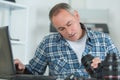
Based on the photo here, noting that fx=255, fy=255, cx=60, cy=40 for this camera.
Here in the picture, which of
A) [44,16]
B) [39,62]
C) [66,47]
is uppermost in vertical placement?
[44,16]

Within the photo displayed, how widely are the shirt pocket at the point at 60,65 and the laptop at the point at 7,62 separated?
1.65ft

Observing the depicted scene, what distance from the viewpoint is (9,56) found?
1.20 metres

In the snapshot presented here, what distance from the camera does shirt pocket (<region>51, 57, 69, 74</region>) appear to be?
1694mm

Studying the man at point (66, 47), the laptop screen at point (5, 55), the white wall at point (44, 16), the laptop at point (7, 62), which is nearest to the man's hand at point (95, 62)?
the laptop at point (7, 62)

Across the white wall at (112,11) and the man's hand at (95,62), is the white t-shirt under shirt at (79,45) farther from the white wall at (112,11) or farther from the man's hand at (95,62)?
the white wall at (112,11)

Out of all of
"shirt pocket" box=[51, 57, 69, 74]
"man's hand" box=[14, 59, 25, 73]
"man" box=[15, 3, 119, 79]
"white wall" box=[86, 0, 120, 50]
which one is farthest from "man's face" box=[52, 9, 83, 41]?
"white wall" box=[86, 0, 120, 50]

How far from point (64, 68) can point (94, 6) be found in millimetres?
1642

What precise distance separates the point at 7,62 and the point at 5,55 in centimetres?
4

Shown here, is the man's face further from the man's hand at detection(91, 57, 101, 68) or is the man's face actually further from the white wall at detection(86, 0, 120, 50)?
the white wall at detection(86, 0, 120, 50)

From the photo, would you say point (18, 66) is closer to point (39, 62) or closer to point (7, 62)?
point (39, 62)

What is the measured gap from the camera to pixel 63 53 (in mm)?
1739

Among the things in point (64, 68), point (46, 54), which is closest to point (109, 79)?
point (64, 68)

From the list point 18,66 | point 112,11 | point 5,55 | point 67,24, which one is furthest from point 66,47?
point 112,11

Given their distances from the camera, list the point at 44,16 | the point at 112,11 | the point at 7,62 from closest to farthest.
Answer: the point at 7,62, the point at 44,16, the point at 112,11
